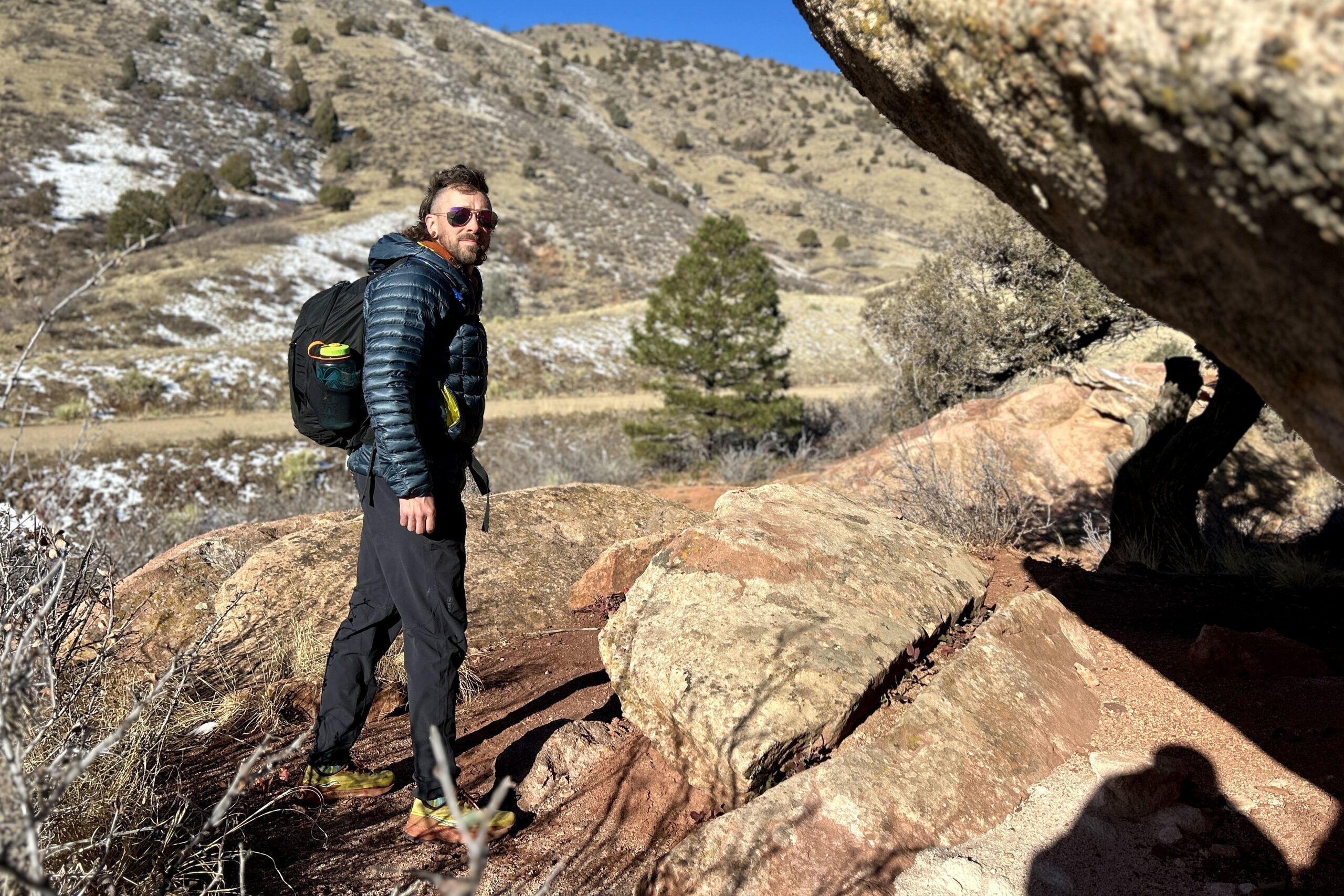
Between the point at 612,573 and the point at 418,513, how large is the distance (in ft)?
7.78

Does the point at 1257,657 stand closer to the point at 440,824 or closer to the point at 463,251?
the point at 440,824

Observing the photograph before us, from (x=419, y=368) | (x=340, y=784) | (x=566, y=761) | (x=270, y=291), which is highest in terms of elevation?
(x=419, y=368)

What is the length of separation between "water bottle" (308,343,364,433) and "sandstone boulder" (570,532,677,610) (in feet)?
7.73

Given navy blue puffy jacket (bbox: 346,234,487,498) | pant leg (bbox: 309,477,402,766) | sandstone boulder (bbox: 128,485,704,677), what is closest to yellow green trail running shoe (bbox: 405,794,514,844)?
pant leg (bbox: 309,477,402,766)

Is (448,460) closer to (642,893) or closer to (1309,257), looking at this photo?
(642,893)

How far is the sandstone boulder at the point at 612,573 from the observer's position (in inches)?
191

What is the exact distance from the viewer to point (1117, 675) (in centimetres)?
322

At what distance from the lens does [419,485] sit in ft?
8.37

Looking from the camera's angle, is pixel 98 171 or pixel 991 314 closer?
pixel 991 314

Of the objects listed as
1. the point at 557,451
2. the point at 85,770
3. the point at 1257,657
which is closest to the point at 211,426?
the point at 557,451

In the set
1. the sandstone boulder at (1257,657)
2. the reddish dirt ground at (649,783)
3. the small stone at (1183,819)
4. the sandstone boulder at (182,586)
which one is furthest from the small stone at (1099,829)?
the sandstone boulder at (182,586)

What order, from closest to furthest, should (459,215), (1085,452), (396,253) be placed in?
(396,253)
(459,215)
(1085,452)

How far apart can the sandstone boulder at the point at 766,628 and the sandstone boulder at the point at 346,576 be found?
1.64 m

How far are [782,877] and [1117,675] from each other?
5.61 ft
